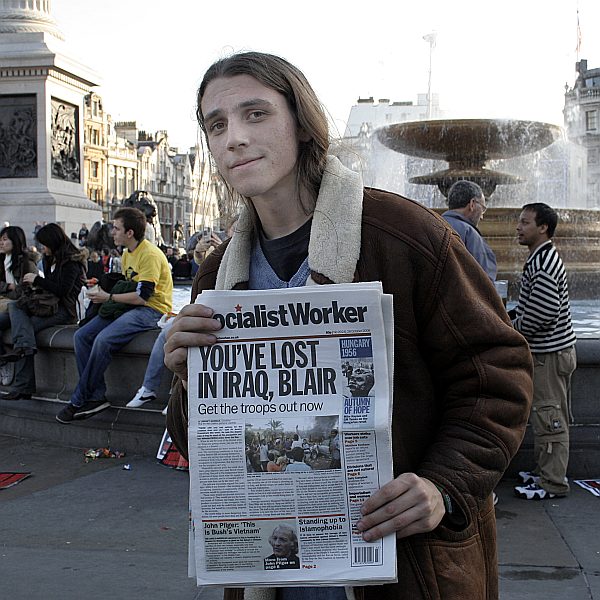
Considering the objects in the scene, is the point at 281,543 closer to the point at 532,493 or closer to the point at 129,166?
the point at 532,493

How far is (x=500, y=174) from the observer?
42.1 ft

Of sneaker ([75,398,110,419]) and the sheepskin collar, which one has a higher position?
the sheepskin collar

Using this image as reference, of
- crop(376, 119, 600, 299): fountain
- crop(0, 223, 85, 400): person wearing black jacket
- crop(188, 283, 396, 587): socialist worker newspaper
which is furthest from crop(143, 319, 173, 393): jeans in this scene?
crop(376, 119, 600, 299): fountain

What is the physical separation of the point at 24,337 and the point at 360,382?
19.7ft

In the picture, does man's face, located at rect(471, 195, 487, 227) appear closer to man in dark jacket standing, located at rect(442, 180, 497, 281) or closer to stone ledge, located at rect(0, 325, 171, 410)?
man in dark jacket standing, located at rect(442, 180, 497, 281)

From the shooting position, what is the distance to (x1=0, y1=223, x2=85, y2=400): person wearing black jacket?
7059 mm

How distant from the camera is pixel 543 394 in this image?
5.00 m

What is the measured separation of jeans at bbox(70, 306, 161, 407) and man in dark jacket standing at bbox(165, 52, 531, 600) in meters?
4.72

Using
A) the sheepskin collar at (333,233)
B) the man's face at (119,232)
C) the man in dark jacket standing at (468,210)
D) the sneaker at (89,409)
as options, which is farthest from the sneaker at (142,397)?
the sheepskin collar at (333,233)

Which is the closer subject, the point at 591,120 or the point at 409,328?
the point at 409,328

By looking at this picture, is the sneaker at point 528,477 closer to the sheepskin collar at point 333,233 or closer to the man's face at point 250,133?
the sheepskin collar at point 333,233

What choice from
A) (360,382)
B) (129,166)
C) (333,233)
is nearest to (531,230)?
(333,233)

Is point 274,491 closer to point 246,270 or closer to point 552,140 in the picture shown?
point 246,270

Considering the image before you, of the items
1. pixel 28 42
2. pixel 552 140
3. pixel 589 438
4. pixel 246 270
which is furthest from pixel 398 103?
pixel 246 270
